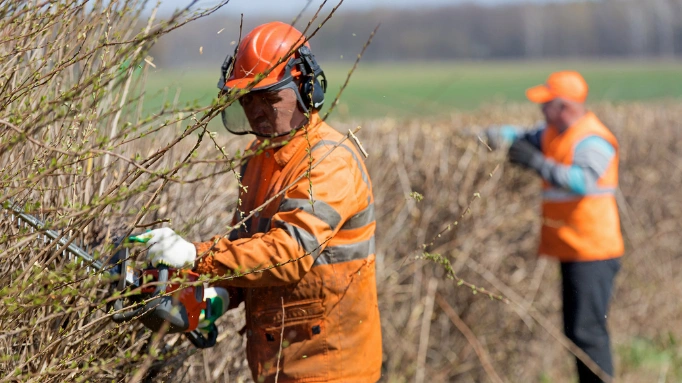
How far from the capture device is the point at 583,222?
5160 millimetres

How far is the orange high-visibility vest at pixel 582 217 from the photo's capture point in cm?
509

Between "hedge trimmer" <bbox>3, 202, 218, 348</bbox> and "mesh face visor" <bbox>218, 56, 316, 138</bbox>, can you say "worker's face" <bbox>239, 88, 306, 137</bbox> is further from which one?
"hedge trimmer" <bbox>3, 202, 218, 348</bbox>

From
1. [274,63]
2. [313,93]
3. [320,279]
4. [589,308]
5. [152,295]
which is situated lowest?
[589,308]

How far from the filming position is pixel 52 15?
2.08 metres

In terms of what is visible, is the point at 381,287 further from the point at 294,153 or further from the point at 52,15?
the point at 52,15

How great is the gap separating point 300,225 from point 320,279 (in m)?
0.29

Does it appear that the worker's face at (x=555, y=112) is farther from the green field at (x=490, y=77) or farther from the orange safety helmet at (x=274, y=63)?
the green field at (x=490, y=77)

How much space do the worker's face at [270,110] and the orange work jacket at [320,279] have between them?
11cm

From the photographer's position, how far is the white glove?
2.38 m

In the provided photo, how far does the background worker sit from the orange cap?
193mm

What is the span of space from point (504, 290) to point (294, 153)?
9.85 feet

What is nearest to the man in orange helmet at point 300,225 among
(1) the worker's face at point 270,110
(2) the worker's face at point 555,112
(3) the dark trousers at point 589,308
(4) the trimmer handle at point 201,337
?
(1) the worker's face at point 270,110

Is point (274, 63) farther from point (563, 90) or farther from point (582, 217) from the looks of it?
point (563, 90)

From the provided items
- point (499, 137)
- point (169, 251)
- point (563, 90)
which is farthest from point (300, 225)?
point (563, 90)
